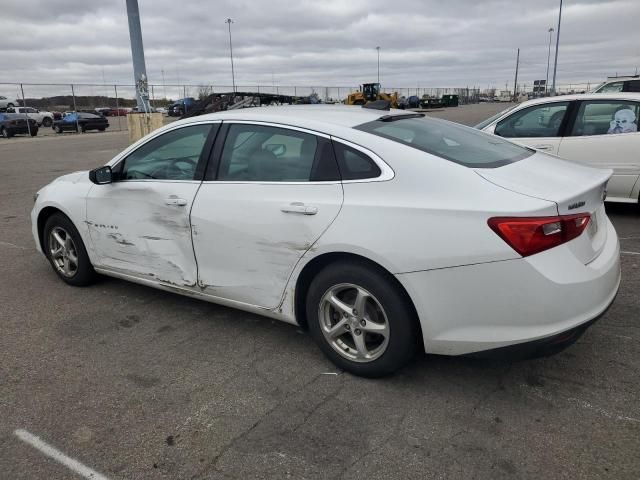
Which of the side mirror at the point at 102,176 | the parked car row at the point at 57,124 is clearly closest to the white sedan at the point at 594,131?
the side mirror at the point at 102,176

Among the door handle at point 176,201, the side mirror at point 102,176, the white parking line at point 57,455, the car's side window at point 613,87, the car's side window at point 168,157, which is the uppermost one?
the car's side window at point 613,87

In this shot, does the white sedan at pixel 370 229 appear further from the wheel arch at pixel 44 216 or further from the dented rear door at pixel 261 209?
the wheel arch at pixel 44 216

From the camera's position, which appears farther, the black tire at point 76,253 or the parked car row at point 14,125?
the parked car row at point 14,125

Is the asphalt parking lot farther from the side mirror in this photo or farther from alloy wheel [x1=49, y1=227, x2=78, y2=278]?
the side mirror

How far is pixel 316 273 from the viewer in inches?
126

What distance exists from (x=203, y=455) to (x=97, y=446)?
1.78 ft

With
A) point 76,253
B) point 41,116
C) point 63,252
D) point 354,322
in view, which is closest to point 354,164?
point 354,322

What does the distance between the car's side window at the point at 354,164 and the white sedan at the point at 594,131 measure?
4.45 m

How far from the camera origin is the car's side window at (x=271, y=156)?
3225mm

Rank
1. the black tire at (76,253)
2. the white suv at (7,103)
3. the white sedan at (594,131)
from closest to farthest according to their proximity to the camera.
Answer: the black tire at (76,253) → the white sedan at (594,131) → the white suv at (7,103)

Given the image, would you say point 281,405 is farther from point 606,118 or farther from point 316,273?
point 606,118

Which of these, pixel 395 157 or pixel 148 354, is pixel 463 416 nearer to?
pixel 395 157

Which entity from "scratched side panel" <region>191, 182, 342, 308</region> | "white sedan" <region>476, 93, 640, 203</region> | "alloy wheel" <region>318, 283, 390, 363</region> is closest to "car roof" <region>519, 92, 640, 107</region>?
"white sedan" <region>476, 93, 640, 203</region>

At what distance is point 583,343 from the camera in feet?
11.4
